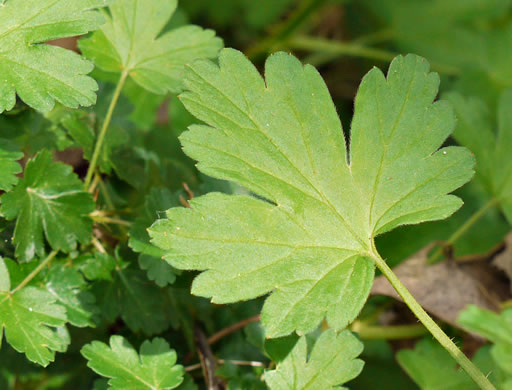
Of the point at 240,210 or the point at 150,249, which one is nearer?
the point at 240,210

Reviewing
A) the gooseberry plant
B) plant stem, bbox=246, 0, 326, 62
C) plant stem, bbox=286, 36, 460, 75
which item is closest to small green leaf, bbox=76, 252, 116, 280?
the gooseberry plant

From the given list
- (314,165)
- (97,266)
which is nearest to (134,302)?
(97,266)

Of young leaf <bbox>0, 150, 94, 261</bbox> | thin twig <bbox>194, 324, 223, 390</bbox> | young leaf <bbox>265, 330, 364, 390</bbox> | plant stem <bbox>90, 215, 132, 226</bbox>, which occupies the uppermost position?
young leaf <bbox>0, 150, 94, 261</bbox>

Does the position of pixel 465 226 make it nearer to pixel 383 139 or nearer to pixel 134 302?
pixel 383 139

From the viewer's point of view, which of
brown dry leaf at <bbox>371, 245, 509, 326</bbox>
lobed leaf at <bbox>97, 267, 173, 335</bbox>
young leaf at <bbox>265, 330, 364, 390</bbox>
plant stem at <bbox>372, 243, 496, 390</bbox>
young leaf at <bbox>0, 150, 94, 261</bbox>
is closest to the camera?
plant stem at <bbox>372, 243, 496, 390</bbox>

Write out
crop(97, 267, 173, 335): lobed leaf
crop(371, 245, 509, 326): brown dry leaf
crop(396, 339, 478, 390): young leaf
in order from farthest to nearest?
crop(371, 245, 509, 326): brown dry leaf, crop(396, 339, 478, 390): young leaf, crop(97, 267, 173, 335): lobed leaf

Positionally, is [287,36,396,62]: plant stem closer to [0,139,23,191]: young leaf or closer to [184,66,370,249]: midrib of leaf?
[184,66,370,249]: midrib of leaf
